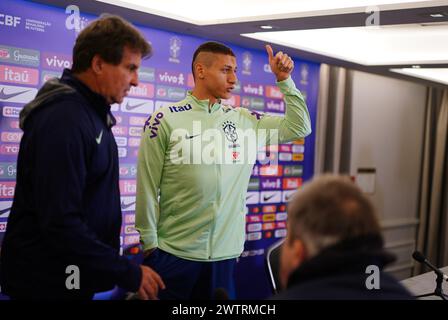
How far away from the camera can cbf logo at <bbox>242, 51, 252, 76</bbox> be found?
4.23 metres

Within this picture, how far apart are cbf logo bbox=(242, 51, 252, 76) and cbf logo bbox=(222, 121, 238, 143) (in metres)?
1.72

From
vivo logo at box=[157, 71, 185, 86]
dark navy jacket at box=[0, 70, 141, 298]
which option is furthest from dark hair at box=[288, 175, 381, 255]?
vivo logo at box=[157, 71, 185, 86]

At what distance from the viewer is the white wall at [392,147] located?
5.83 meters

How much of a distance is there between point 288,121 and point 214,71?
0.39m

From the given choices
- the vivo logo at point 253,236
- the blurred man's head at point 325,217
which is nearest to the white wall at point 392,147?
the vivo logo at point 253,236

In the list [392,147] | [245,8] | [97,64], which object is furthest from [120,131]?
[392,147]

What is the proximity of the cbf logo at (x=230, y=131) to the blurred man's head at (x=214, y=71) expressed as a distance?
12 centimetres

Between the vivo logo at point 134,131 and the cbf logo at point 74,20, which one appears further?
the vivo logo at point 134,131

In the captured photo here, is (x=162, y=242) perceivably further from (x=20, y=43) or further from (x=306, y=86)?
(x=306, y=86)

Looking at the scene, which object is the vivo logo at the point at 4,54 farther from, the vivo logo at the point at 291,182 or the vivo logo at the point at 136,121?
the vivo logo at the point at 291,182

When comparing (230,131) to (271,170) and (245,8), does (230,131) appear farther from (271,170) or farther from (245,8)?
(271,170)

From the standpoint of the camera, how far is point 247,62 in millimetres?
4246

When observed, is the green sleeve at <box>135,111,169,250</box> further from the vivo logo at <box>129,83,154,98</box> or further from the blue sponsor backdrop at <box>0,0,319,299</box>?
the vivo logo at <box>129,83,154,98</box>
